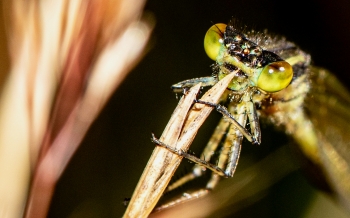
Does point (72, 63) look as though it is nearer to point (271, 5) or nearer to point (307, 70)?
point (307, 70)

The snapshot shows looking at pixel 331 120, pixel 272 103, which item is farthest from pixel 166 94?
pixel 331 120

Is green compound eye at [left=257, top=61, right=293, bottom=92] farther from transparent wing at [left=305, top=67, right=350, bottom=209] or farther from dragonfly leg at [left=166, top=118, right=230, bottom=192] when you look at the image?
transparent wing at [left=305, top=67, right=350, bottom=209]

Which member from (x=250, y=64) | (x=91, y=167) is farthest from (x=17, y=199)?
(x=250, y=64)

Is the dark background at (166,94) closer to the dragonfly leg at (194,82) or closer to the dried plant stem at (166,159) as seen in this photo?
the dragonfly leg at (194,82)

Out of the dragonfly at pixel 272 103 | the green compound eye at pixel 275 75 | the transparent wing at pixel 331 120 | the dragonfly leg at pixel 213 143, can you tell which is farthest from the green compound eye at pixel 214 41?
the transparent wing at pixel 331 120

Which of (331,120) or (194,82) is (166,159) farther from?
(331,120)

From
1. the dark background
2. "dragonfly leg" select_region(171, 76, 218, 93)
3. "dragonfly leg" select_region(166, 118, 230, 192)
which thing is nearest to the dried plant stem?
"dragonfly leg" select_region(171, 76, 218, 93)
